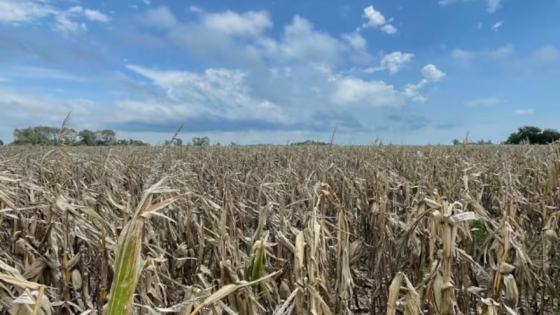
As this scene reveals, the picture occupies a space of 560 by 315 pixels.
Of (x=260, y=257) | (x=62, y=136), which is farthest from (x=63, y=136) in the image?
(x=260, y=257)

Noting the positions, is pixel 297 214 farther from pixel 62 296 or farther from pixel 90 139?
pixel 90 139

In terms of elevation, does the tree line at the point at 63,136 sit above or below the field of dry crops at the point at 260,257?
above

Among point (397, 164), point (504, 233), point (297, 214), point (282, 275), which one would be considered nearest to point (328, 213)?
point (297, 214)

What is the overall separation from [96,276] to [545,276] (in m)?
2.63

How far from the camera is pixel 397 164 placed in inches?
295

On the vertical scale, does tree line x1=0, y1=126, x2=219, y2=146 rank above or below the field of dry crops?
above

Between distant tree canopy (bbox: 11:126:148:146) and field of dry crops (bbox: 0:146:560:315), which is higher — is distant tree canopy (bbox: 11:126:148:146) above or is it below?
above

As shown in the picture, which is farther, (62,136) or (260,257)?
(62,136)

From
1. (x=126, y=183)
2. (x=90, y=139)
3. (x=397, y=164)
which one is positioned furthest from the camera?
(x=397, y=164)

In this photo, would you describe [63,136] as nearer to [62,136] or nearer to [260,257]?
[62,136]

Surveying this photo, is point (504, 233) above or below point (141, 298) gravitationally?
above

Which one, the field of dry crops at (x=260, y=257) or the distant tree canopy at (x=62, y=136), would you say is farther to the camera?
the distant tree canopy at (x=62, y=136)

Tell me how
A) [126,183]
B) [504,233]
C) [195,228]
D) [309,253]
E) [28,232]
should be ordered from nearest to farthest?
[309,253]
[504,233]
[28,232]
[195,228]
[126,183]

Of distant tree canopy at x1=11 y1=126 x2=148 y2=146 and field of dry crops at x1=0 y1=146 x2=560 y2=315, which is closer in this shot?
field of dry crops at x1=0 y1=146 x2=560 y2=315
